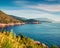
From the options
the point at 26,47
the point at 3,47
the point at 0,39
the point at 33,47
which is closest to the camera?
the point at 3,47

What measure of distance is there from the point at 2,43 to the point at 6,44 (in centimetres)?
26

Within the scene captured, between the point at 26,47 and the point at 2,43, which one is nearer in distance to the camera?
the point at 2,43

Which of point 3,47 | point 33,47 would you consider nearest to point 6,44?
point 3,47

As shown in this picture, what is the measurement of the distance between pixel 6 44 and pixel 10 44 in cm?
24

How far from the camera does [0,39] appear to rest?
8.33 m

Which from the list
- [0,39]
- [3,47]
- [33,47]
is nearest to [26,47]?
[33,47]

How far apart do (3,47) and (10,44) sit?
344 mm

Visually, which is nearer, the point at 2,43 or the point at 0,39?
the point at 2,43

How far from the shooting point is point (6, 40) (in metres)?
7.95

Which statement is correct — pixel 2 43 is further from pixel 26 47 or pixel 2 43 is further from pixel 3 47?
pixel 26 47

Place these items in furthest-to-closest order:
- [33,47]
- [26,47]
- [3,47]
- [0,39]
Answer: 1. [26,47]
2. [33,47]
3. [0,39]
4. [3,47]

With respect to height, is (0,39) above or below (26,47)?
above

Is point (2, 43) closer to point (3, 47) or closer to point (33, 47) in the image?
point (3, 47)

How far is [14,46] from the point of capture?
7898 mm
